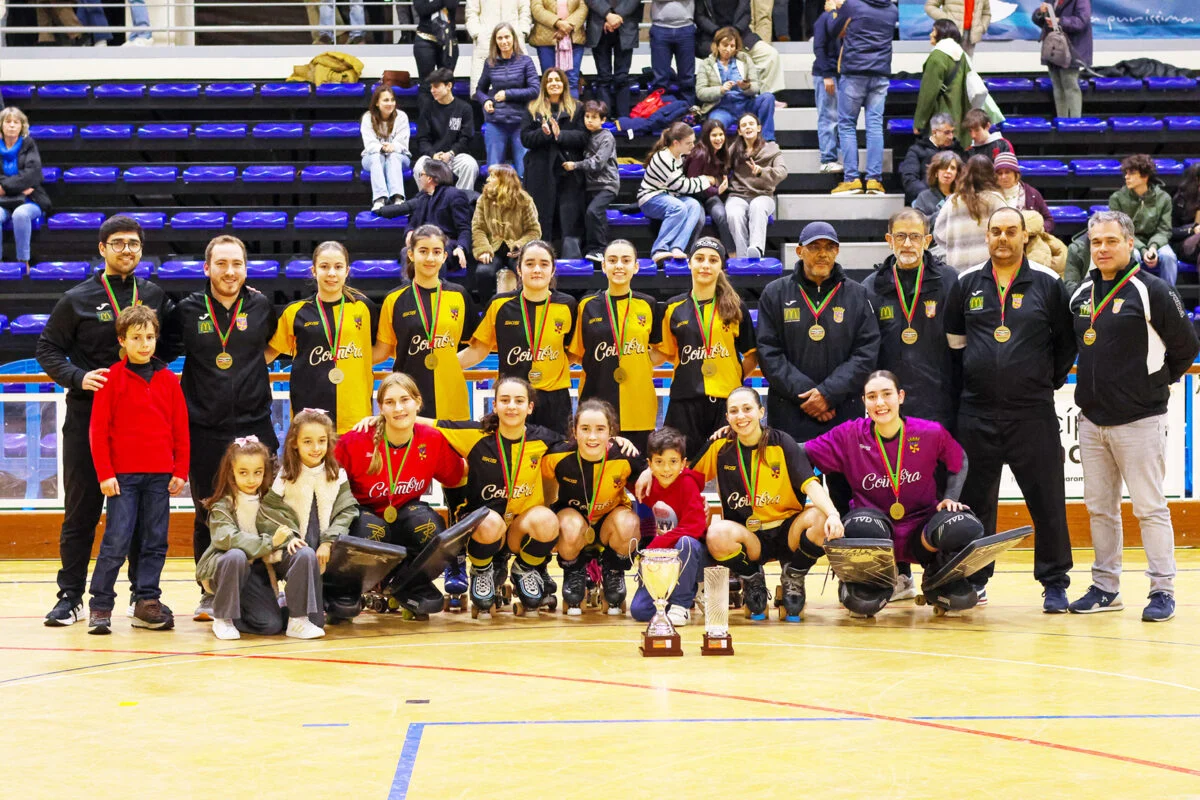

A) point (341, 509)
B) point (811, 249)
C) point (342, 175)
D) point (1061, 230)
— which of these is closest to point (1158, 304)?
point (811, 249)

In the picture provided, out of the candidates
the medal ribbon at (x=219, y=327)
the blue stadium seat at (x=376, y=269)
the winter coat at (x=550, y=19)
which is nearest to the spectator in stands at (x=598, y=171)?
the blue stadium seat at (x=376, y=269)

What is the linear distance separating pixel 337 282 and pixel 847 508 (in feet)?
8.77

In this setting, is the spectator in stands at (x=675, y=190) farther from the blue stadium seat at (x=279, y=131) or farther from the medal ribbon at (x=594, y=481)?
the medal ribbon at (x=594, y=481)

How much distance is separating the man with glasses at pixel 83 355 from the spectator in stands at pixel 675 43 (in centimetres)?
717

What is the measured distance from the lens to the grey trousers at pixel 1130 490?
6328 millimetres

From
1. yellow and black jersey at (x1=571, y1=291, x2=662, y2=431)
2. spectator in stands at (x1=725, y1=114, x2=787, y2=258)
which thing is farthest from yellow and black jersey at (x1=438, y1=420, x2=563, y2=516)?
spectator in stands at (x1=725, y1=114, x2=787, y2=258)

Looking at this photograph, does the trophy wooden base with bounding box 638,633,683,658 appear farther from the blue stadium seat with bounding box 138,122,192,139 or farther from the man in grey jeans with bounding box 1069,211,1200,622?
the blue stadium seat with bounding box 138,122,192,139

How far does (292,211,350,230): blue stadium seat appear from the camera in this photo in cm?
1207

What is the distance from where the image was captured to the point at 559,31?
12641mm

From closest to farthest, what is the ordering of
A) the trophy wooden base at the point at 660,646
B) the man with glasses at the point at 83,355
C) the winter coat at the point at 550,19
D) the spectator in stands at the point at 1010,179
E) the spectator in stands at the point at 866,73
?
the trophy wooden base at the point at 660,646 → the man with glasses at the point at 83,355 → the spectator in stands at the point at 1010,179 → the spectator in stands at the point at 866,73 → the winter coat at the point at 550,19

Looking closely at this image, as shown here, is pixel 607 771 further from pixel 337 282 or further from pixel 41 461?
pixel 41 461

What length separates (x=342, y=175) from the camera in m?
12.6

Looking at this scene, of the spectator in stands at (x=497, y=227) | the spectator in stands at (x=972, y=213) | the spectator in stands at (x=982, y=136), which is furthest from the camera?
the spectator in stands at (x=982, y=136)

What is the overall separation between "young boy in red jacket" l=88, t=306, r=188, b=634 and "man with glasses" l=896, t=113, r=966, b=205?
6718mm
